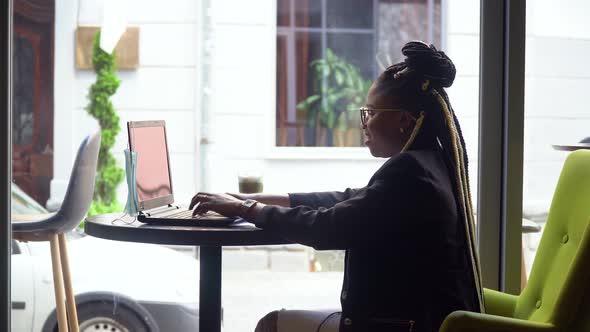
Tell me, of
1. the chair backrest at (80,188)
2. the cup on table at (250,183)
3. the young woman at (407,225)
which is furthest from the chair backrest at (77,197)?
the young woman at (407,225)

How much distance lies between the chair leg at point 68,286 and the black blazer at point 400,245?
1.38 m

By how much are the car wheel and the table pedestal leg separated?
A: 906 mm

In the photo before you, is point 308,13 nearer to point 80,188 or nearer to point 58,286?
point 80,188

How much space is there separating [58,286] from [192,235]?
122cm

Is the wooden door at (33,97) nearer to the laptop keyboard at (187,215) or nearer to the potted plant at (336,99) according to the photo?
the laptop keyboard at (187,215)

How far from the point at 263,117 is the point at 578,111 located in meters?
1.24

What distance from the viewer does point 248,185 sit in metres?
2.55

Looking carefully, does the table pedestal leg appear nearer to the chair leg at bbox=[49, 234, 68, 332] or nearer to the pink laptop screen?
the pink laptop screen


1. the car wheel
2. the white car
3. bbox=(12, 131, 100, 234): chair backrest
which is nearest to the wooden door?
bbox=(12, 131, 100, 234): chair backrest

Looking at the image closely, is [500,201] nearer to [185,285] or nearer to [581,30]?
[581,30]

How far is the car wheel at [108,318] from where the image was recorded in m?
3.07

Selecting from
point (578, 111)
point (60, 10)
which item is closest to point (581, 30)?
point (578, 111)

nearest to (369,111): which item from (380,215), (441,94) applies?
(441,94)

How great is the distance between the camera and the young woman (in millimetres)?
1905
